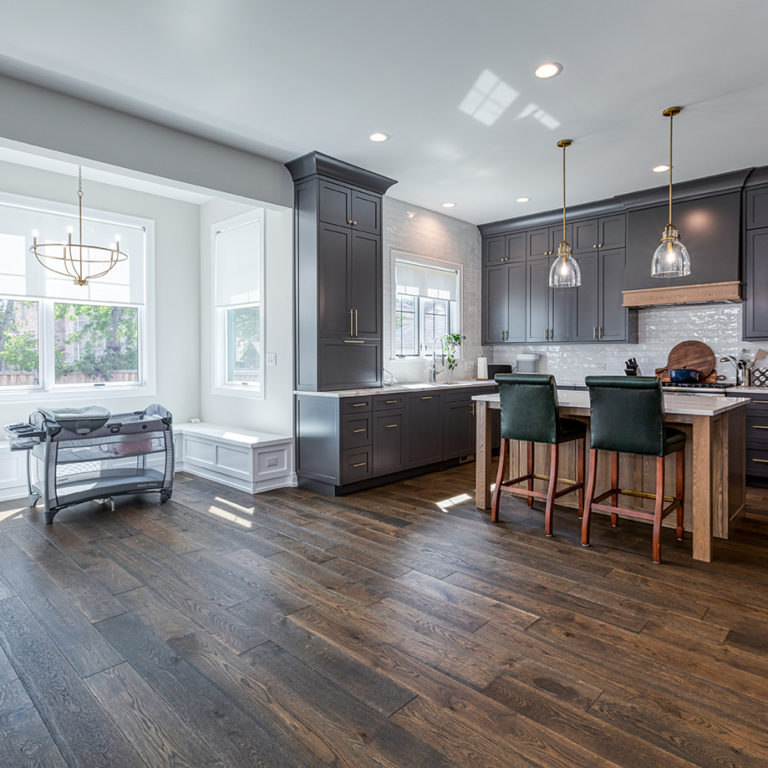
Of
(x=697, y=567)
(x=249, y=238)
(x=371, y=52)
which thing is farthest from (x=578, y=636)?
(x=249, y=238)

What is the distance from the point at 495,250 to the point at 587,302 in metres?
1.46

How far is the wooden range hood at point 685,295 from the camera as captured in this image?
16.5 ft

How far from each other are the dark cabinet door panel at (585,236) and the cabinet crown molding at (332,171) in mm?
2423

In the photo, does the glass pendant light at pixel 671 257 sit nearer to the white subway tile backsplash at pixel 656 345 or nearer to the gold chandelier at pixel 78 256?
the white subway tile backsplash at pixel 656 345

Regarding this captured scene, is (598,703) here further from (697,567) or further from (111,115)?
(111,115)

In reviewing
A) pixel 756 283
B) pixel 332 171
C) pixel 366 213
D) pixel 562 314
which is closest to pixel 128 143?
pixel 332 171

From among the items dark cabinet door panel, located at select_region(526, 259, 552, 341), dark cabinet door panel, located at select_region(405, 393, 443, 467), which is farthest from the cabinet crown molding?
dark cabinet door panel, located at select_region(526, 259, 552, 341)

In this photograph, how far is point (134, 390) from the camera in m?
5.58

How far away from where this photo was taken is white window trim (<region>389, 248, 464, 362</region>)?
5816 millimetres

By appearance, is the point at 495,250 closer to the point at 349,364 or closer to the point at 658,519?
the point at 349,364

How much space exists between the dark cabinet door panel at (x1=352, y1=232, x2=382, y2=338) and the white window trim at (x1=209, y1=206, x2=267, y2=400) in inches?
34.9

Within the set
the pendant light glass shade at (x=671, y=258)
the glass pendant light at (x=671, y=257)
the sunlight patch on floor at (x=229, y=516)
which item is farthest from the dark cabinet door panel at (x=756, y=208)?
the sunlight patch on floor at (x=229, y=516)

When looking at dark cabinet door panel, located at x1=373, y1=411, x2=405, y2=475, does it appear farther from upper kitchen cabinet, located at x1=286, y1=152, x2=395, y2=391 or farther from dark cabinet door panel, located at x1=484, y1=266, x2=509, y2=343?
dark cabinet door panel, located at x1=484, y1=266, x2=509, y2=343

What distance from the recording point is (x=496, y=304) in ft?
22.5
